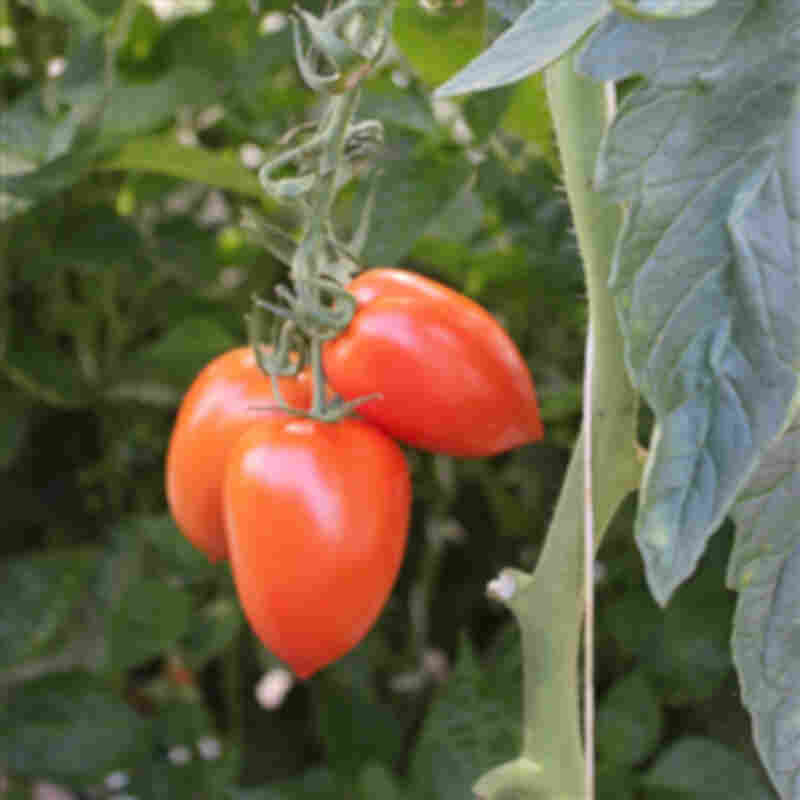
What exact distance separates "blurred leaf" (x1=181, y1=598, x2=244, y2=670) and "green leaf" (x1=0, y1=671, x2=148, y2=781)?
0.07 metres

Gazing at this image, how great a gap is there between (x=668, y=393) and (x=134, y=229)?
76 centimetres

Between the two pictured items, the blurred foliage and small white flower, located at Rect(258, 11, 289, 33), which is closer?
the blurred foliage

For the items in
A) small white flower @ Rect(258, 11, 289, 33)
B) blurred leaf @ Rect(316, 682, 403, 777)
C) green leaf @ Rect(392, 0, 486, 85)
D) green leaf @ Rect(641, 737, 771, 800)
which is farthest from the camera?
blurred leaf @ Rect(316, 682, 403, 777)

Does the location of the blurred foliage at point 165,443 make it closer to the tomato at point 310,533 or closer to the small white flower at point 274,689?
the small white flower at point 274,689

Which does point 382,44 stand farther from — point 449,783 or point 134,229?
point 134,229

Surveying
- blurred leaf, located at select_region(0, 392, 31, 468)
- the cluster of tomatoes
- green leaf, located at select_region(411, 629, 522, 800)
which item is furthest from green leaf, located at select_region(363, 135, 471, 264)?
blurred leaf, located at select_region(0, 392, 31, 468)

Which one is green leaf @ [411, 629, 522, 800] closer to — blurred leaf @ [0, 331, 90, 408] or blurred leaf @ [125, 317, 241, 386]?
blurred leaf @ [125, 317, 241, 386]

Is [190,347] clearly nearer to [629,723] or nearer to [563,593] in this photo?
[629,723]

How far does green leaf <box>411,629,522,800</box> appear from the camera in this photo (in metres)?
0.77

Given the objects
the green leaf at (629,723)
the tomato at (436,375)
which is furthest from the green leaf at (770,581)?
the green leaf at (629,723)

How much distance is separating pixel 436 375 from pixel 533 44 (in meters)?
0.22

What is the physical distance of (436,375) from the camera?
1.73 ft

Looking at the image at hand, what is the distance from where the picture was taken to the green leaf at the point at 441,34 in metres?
0.64

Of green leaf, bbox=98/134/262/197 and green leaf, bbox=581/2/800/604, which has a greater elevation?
green leaf, bbox=581/2/800/604
